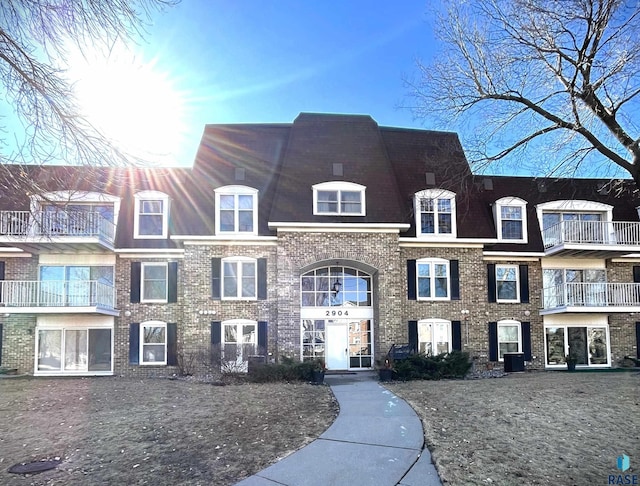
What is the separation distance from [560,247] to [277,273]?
11.6 m

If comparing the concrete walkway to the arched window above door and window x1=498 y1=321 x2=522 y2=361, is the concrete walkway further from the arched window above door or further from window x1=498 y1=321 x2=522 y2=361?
window x1=498 y1=321 x2=522 y2=361

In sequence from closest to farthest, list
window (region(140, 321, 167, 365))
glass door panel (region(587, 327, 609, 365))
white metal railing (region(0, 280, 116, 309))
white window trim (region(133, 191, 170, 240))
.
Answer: white metal railing (region(0, 280, 116, 309))
window (region(140, 321, 167, 365))
white window trim (region(133, 191, 170, 240))
glass door panel (region(587, 327, 609, 365))

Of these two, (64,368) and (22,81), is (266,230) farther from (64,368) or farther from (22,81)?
(22,81)

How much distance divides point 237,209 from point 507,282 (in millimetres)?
11723

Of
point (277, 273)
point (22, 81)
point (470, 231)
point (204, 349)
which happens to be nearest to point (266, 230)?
point (277, 273)

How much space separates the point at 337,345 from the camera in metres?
20.6

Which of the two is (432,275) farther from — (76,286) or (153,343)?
(76,286)

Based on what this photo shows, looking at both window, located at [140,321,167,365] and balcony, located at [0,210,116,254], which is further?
window, located at [140,321,167,365]

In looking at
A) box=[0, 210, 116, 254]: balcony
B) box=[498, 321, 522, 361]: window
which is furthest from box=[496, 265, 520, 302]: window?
box=[0, 210, 116, 254]: balcony

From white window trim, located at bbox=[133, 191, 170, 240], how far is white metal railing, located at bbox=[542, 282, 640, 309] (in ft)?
52.9

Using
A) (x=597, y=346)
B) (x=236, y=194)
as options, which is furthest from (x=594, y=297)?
(x=236, y=194)

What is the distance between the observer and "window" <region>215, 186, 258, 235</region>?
20391 millimetres

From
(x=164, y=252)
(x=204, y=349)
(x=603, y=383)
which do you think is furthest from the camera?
(x=164, y=252)

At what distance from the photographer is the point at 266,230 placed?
2038 cm
